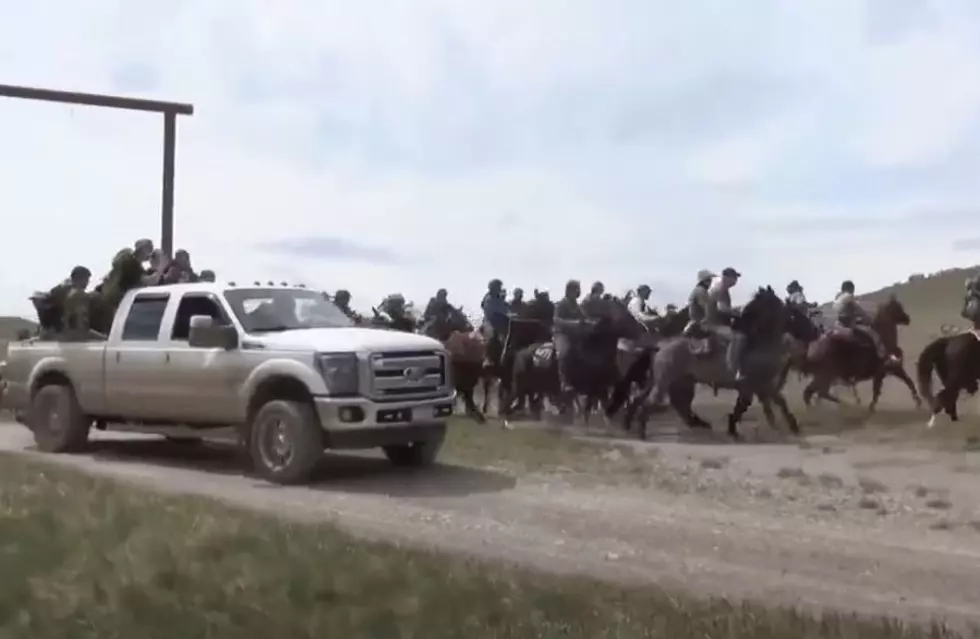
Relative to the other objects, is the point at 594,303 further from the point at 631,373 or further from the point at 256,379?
the point at 256,379

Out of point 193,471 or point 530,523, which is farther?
point 193,471

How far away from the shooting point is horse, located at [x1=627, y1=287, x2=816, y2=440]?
18750 mm

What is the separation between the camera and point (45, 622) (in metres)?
7.01

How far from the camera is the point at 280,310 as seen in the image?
1448 centimetres

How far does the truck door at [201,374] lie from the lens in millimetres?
14062

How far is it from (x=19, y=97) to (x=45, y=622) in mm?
20554

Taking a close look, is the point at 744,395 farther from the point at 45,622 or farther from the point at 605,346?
the point at 45,622

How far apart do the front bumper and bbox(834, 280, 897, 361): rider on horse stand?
38.6 feet

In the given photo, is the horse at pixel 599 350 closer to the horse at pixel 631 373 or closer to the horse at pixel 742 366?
the horse at pixel 631 373

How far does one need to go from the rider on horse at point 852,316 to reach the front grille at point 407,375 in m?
11.3

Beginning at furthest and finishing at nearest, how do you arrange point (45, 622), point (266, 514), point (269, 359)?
point (269, 359) → point (266, 514) → point (45, 622)

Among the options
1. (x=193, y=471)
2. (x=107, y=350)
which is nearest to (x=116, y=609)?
(x=193, y=471)

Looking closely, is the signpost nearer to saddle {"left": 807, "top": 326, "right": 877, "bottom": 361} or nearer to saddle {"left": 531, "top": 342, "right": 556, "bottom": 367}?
saddle {"left": 531, "top": 342, "right": 556, "bottom": 367}

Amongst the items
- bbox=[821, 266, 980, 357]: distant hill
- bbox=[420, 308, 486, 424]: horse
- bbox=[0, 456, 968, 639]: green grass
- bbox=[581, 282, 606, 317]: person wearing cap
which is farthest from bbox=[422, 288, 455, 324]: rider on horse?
bbox=[821, 266, 980, 357]: distant hill
